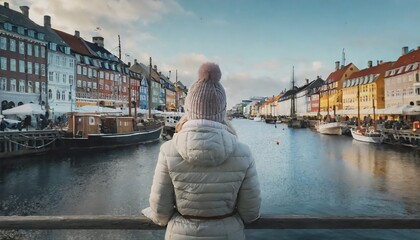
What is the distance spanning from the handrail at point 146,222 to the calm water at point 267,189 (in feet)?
25.7

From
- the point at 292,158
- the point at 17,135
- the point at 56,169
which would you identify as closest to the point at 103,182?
the point at 56,169

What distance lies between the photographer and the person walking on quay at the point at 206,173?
2.56 m

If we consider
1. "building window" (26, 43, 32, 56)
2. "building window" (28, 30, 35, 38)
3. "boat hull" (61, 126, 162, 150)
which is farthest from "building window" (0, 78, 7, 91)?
"boat hull" (61, 126, 162, 150)

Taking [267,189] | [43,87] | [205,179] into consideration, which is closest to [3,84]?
[43,87]

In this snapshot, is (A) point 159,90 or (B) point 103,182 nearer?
(B) point 103,182

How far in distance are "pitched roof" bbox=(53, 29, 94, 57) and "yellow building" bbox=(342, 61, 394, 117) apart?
51.5m

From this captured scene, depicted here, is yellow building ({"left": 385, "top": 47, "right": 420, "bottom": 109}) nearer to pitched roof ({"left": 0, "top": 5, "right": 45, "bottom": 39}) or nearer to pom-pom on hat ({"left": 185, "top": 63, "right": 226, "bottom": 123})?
pitched roof ({"left": 0, "top": 5, "right": 45, "bottom": 39})

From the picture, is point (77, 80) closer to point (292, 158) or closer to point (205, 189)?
point (292, 158)

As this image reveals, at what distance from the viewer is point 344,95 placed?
95.9 meters

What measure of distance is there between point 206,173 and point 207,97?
1.84ft

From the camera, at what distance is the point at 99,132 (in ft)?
119

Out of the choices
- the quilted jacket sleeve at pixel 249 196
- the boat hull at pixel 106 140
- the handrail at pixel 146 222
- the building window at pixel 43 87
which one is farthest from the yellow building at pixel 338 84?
the quilted jacket sleeve at pixel 249 196

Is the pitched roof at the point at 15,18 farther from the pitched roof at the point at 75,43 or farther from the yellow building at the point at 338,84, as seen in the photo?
the yellow building at the point at 338,84

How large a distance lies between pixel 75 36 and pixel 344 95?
222 feet
